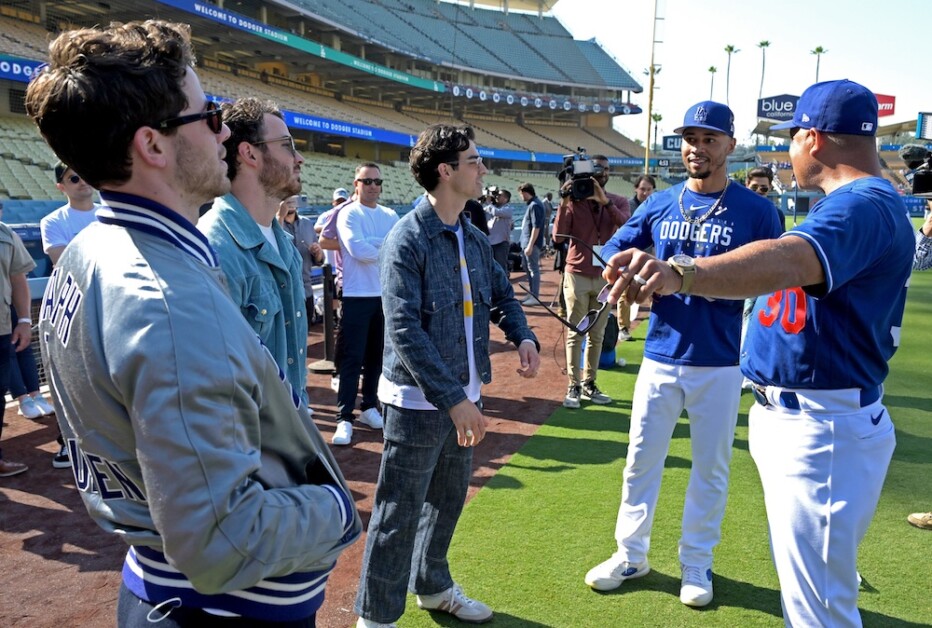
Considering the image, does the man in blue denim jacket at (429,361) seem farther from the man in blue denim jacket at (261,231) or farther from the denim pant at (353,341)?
the denim pant at (353,341)

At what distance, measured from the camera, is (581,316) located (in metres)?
6.70

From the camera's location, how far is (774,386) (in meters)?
2.35

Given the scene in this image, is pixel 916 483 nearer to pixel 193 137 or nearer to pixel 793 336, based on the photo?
pixel 793 336

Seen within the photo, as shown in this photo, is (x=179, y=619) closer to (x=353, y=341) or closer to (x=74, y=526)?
(x=74, y=526)

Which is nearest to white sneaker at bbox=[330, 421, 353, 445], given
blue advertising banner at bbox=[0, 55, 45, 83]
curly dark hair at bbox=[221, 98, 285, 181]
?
curly dark hair at bbox=[221, 98, 285, 181]

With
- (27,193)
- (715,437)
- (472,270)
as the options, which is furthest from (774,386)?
(27,193)

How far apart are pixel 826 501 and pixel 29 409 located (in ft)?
20.3

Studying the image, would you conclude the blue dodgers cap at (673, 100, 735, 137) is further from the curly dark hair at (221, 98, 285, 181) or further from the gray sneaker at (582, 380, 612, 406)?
the gray sneaker at (582, 380, 612, 406)

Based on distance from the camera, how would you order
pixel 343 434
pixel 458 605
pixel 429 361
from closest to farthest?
1. pixel 429 361
2. pixel 458 605
3. pixel 343 434

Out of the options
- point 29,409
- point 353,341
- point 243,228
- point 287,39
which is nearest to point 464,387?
point 243,228

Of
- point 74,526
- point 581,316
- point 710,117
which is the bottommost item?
point 74,526

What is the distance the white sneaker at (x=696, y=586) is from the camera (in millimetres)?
3221

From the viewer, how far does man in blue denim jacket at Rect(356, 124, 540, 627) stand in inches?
106

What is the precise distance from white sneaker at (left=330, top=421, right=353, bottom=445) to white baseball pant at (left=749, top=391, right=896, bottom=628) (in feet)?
12.5
